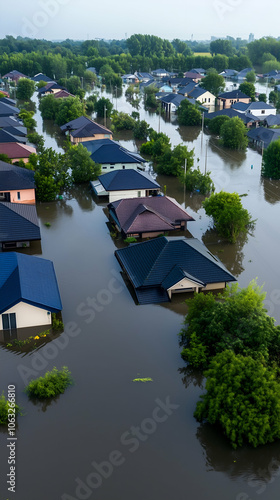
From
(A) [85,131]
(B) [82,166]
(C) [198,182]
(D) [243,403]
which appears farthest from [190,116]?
(D) [243,403]

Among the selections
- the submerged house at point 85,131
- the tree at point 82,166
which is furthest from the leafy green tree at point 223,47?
the tree at point 82,166

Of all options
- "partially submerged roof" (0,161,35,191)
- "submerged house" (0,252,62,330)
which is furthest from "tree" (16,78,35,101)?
"submerged house" (0,252,62,330)

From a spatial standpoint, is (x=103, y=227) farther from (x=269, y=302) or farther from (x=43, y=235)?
(x=269, y=302)

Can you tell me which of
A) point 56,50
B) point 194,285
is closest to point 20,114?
point 194,285

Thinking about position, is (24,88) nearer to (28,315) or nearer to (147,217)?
(147,217)

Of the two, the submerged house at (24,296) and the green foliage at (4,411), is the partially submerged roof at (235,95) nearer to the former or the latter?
the submerged house at (24,296)
